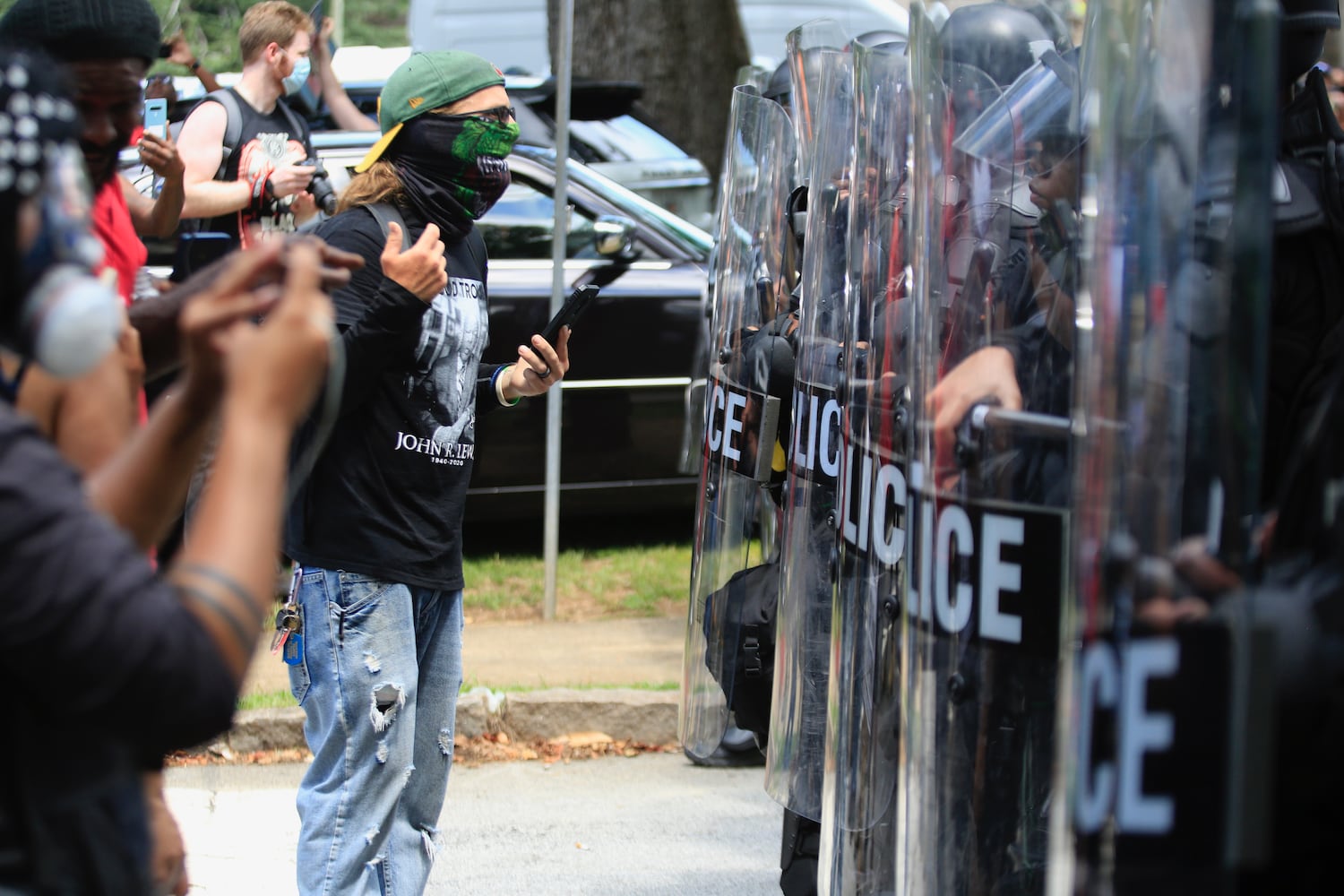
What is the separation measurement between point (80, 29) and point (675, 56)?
6927 millimetres

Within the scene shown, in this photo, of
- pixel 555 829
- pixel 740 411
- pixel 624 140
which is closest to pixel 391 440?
pixel 740 411

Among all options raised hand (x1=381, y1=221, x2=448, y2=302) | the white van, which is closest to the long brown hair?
raised hand (x1=381, y1=221, x2=448, y2=302)

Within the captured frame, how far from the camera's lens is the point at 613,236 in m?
6.63

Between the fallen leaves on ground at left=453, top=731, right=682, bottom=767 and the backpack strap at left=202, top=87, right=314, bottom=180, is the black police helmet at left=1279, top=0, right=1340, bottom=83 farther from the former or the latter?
the backpack strap at left=202, top=87, right=314, bottom=180

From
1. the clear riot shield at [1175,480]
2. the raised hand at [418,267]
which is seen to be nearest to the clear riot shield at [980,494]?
the clear riot shield at [1175,480]

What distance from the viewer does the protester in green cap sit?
114 inches

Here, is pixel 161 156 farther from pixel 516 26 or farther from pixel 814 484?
pixel 516 26

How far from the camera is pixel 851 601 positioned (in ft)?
9.33

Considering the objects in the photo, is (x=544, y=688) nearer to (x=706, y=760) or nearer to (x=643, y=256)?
(x=706, y=760)

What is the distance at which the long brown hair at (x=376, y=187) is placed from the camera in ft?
10.3

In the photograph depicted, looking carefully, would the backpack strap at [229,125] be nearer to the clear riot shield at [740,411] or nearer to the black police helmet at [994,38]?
the clear riot shield at [740,411]

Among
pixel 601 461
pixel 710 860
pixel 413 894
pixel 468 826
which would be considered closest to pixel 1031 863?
pixel 413 894

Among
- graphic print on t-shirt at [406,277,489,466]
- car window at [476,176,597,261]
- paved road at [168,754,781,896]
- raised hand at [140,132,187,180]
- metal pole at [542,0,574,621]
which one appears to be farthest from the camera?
car window at [476,176,597,261]

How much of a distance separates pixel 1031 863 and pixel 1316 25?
152cm
